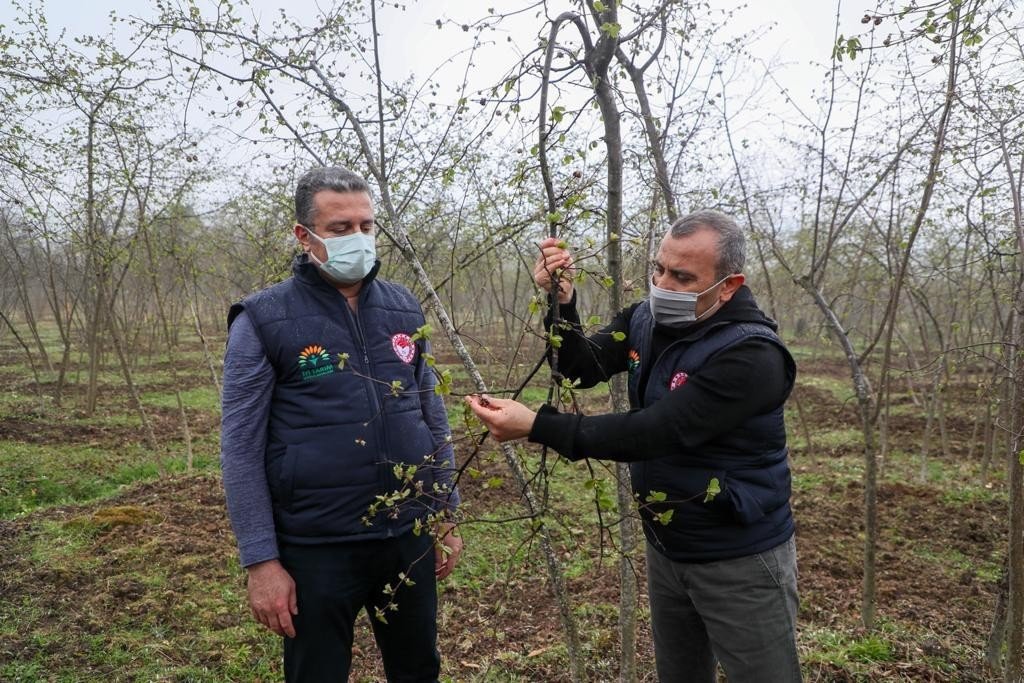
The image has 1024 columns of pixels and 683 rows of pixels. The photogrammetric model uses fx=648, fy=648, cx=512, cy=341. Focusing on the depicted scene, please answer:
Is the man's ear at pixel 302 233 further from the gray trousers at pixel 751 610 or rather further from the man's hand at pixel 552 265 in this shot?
the gray trousers at pixel 751 610

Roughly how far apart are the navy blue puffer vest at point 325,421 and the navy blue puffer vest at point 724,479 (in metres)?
0.78

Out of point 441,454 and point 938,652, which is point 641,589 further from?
point 441,454

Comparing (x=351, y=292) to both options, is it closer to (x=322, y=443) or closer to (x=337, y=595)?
(x=322, y=443)

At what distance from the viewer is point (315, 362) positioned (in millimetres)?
1964

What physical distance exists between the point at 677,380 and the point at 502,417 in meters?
0.57

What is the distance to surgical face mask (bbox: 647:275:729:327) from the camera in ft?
6.10

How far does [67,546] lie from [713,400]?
5695mm

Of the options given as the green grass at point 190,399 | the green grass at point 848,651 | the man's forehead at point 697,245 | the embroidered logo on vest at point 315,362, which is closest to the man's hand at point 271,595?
the embroidered logo on vest at point 315,362

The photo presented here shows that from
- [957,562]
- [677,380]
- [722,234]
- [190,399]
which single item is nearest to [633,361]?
[677,380]

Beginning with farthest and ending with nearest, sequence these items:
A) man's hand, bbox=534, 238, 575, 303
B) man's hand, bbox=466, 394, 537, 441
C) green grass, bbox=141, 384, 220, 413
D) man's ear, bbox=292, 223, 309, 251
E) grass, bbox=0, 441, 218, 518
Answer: green grass, bbox=141, 384, 220, 413
grass, bbox=0, 441, 218, 518
man's ear, bbox=292, 223, 309, 251
man's hand, bbox=534, 238, 575, 303
man's hand, bbox=466, 394, 537, 441

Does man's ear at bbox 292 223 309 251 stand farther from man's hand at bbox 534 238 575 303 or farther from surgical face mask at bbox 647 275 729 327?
surgical face mask at bbox 647 275 729 327

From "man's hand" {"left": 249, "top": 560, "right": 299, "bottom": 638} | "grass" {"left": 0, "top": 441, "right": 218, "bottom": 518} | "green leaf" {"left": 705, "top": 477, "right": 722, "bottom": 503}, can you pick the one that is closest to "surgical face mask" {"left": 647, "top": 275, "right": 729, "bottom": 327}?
"green leaf" {"left": 705, "top": 477, "right": 722, "bottom": 503}

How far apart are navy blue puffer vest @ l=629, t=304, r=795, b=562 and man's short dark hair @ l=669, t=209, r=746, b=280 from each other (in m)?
0.17

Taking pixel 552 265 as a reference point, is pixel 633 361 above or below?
below
